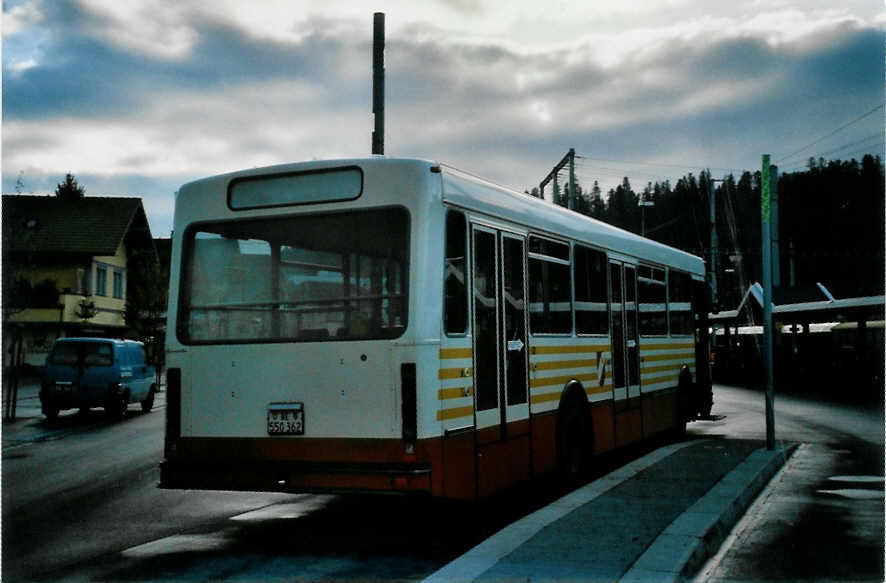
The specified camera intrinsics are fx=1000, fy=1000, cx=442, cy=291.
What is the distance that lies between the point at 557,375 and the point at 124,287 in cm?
5186

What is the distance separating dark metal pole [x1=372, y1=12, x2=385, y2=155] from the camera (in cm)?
1745

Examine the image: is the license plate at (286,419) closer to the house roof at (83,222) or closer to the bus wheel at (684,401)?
the bus wheel at (684,401)

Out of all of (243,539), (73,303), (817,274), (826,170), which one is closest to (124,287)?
(73,303)

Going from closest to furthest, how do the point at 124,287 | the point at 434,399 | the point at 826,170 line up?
the point at 434,399, the point at 124,287, the point at 826,170

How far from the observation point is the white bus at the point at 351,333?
735 centimetres

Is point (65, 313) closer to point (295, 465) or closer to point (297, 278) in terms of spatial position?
point (297, 278)

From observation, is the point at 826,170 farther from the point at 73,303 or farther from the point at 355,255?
the point at 355,255

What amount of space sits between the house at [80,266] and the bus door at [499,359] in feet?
133

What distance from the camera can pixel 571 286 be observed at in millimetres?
10578

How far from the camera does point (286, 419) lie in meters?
7.68

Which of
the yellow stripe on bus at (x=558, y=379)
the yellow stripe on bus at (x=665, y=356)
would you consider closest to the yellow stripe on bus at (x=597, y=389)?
the yellow stripe on bus at (x=558, y=379)

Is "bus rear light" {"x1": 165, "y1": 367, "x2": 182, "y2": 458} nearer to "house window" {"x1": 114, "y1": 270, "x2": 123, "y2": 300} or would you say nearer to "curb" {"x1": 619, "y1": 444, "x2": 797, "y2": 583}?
"curb" {"x1": 619, "y1": 444, "x2": 797, "y2": 583}

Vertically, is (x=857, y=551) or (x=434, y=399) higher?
(x=434, y=399)

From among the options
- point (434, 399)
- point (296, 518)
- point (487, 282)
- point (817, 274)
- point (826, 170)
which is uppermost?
point (826, 170)
